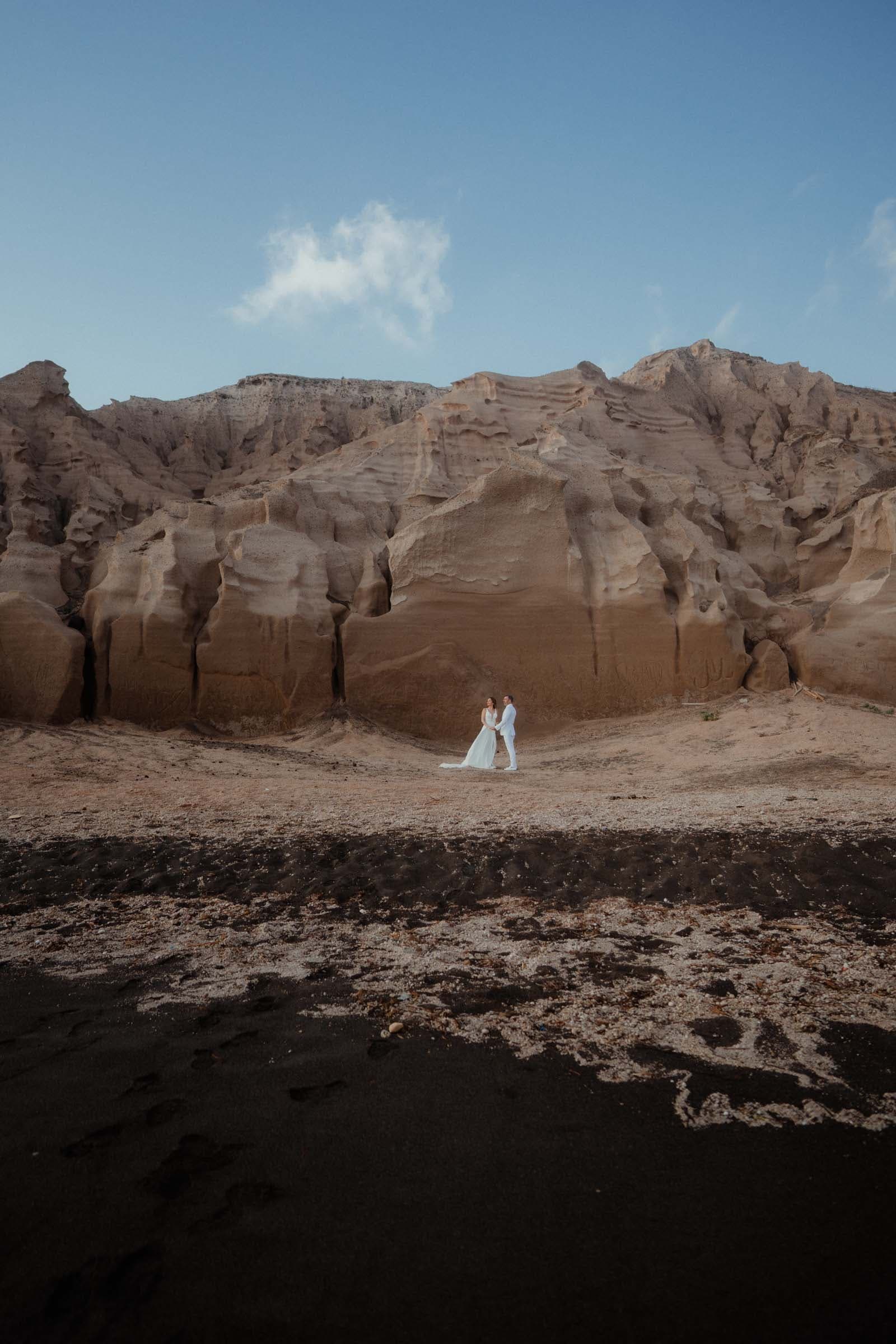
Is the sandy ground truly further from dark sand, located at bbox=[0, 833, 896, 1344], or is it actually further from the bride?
the bride

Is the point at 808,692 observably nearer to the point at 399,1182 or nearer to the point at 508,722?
the point at 508,722

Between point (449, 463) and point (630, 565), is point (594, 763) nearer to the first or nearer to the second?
point (630, 565)

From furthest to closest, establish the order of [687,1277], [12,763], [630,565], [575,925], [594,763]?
[630,565] < [594,763] < [12,763] < [575,925] < [687,1277]

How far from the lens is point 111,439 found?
84.8 ft

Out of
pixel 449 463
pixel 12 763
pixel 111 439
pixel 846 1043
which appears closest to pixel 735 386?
pixel 449 463

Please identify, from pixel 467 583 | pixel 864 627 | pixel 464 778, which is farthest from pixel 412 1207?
pixel 864 627

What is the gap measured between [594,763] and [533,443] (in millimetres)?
9571

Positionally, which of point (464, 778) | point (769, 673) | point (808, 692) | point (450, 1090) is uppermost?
point (769, 673)

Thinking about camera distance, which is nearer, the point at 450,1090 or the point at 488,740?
the point at 450,1090

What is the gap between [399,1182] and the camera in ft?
5.57

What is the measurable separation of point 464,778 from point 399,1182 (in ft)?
26.2

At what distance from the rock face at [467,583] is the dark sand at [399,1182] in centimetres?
1088

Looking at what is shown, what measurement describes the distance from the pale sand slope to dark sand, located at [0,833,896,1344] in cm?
332

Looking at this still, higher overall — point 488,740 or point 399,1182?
point 399,1182
